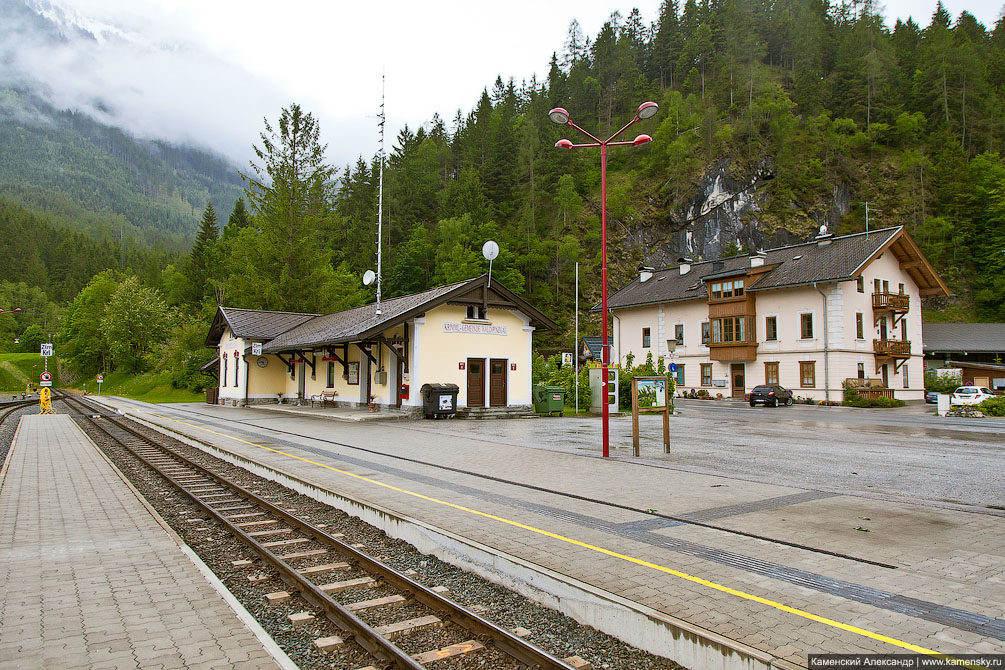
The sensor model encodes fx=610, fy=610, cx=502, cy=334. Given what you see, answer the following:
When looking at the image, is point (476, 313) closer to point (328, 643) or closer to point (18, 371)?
point (328, 643)

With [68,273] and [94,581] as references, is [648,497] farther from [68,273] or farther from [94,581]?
[68,273]

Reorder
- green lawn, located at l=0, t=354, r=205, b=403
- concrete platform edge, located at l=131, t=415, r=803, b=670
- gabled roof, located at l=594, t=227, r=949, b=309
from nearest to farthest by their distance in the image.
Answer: concrete platform edge, located at l=131, t=415, r=803, b=670
gabled roof, located at l=594, t=227, r=949, b=309
green lawn, located at l=0, t=354, r=205, b=403

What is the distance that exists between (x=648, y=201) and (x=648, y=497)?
71.8 meters

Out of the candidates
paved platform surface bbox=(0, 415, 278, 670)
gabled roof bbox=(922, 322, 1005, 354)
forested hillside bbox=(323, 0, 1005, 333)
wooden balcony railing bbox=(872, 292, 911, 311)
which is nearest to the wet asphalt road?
paved platform surface bbox=(0, 415, 278, 670)

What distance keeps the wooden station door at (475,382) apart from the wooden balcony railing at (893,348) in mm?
28074

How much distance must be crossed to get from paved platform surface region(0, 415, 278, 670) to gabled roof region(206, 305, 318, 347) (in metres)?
25.5

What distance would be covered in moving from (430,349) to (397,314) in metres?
1.94

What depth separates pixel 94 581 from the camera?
538 cm

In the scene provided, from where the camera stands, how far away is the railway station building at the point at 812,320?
123ft

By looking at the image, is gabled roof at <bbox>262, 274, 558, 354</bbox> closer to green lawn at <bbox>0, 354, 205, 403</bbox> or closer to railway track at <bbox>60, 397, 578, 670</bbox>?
railway track at <bbox>60, 397, 578, 670</bbox>

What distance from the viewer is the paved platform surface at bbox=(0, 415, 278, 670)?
3895 mm

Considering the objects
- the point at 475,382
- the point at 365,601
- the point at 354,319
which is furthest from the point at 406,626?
the point at 354,319

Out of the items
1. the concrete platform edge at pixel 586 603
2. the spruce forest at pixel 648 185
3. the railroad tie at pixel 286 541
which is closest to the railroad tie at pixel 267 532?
the railroad tie at pixel 286 541

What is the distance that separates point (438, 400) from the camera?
74.7ft
